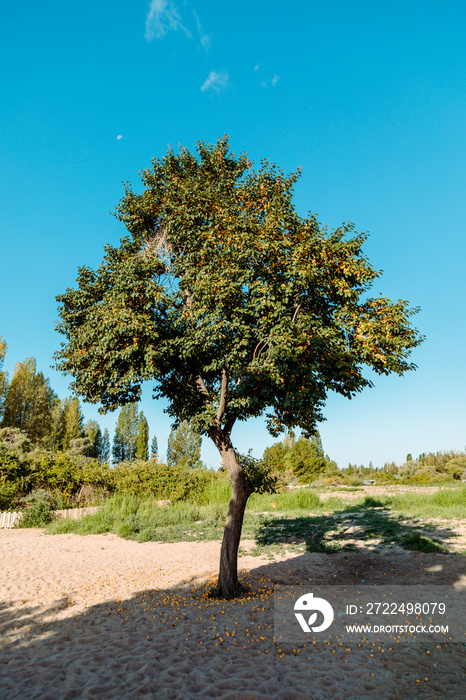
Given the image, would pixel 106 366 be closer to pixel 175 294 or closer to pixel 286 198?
pixel 175 294

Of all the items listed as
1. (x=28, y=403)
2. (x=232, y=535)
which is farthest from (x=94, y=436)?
(x=232, y=535)

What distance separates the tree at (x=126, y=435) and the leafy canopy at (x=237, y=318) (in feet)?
159

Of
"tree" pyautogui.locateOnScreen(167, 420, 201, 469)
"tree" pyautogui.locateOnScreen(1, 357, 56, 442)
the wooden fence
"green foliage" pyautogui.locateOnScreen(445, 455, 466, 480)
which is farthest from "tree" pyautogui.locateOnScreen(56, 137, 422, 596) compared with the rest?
"tree" pyautogui.locateOnScreen(1, 357, 56, 442)

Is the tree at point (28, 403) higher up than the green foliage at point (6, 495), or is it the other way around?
the tree at point (28, 403)

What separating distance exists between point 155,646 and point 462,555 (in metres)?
7.88

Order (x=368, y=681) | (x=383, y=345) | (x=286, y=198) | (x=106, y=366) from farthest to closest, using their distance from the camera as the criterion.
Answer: (x=286, y=198) < (x=106, y=366) < (x=383, y=345) < (x=368, y=681)

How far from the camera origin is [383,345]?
6.83 metres

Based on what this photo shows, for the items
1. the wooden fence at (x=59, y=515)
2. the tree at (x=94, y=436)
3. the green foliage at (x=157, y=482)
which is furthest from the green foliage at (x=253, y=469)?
the tree at (x=94, y=436)

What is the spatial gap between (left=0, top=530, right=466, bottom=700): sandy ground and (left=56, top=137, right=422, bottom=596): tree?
147 cm

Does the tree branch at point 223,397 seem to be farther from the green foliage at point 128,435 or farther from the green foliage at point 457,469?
the green foliage at point 128,435

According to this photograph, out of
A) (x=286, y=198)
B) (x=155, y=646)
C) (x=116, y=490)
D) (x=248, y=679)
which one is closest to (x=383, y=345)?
(x=286, y=198)

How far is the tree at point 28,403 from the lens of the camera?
1599 inches

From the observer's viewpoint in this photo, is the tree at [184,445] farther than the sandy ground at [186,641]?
Yes

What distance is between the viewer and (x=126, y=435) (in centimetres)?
5503
